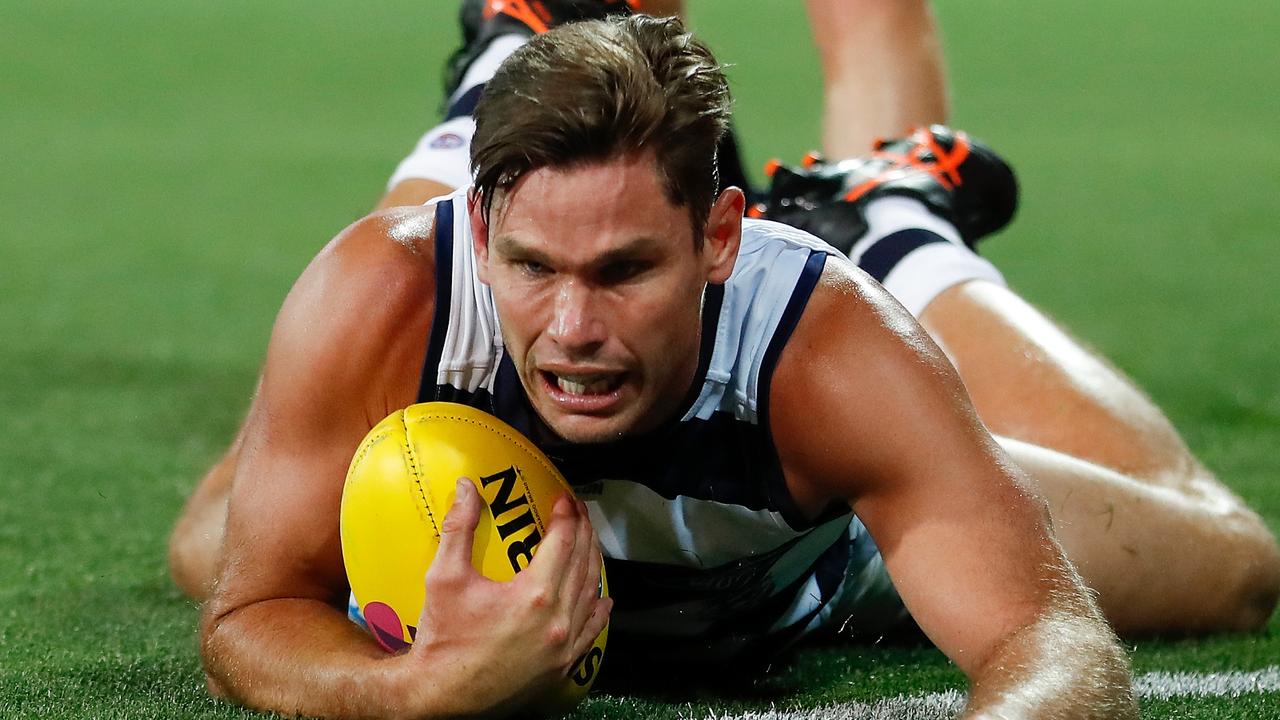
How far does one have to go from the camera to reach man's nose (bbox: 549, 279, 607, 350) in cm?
273

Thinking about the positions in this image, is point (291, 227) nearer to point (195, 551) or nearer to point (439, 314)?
point (195, 551)

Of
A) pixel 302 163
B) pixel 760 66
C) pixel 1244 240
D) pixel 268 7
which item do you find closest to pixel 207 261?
pixel 302 163

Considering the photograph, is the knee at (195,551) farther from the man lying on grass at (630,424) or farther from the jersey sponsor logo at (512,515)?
the jersey sponsor logo at (512,515)

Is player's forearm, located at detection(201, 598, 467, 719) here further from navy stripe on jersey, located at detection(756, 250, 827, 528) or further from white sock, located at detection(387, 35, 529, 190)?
white sock, located at detection(387, 35, 529, 190)

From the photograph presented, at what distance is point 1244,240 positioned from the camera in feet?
35.4

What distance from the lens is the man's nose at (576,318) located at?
2729 mm

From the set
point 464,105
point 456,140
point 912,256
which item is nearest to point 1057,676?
point 912,256

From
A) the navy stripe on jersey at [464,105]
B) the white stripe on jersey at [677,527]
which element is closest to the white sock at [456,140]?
the navy stripe on jersey at [464,105]

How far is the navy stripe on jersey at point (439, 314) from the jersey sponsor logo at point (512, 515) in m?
0.25

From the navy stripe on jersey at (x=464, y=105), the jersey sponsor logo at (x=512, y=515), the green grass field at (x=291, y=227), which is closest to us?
the jersey sponsor logo at (x=512, y=515)

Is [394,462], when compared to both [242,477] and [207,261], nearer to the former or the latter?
[242,477]

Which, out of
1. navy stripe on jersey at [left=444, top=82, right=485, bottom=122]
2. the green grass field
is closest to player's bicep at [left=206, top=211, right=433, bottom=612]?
the green grass field

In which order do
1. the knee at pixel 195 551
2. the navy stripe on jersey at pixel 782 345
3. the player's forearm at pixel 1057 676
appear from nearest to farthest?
the player's forearm at pixel 1057 676 < the navy stripe on jersey at pixel 782 345 < the knee at pixel 195 551

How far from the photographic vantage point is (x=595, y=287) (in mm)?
2756
